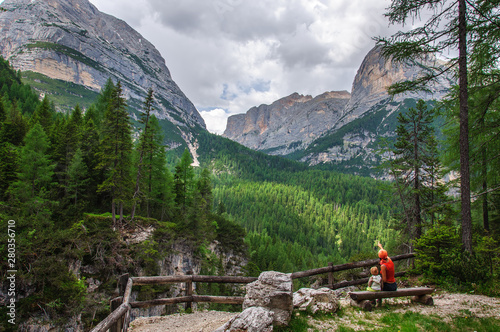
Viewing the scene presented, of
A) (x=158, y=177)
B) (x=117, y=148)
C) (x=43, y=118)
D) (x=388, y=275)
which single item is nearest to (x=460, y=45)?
(x=388, y=275)

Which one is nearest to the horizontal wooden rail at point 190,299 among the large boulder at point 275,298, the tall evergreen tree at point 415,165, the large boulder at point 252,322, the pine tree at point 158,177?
the large boulder at point 275,298

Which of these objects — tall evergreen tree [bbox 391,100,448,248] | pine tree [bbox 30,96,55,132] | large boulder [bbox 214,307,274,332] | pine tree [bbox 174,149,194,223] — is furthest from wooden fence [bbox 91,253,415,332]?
pine tree [bbox 30,96,55,132]

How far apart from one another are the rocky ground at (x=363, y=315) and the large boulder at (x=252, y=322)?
1.49 metres

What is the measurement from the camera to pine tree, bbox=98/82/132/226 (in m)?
20.4

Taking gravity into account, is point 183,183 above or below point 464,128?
below

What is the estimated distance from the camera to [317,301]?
7.06m

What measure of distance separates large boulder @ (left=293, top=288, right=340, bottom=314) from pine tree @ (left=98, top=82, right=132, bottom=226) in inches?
719

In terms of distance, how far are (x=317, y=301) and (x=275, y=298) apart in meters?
1.80

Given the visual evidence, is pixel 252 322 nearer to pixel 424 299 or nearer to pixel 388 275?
pixel 388 275

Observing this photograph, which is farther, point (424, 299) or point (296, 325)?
point (424, 299)

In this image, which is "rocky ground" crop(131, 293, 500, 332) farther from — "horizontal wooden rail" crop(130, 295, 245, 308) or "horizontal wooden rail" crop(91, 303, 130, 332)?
"horizontal wooden rail" crop(91, 303, 130, 332)

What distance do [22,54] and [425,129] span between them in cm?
23826

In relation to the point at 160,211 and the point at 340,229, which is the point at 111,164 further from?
the point at 340,229

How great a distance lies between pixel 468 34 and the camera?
9820 millimetres
